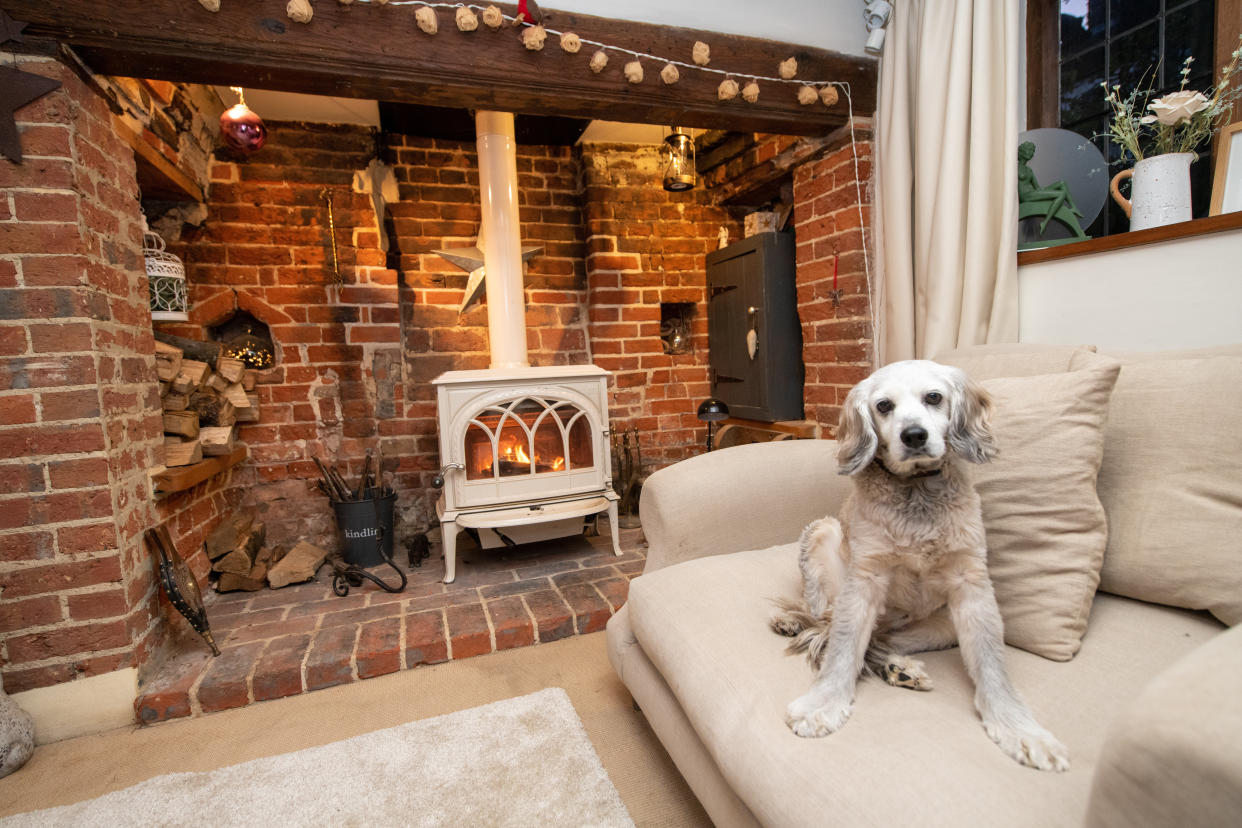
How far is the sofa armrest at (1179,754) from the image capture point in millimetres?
450

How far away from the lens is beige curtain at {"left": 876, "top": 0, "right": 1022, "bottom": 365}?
73.5 inches

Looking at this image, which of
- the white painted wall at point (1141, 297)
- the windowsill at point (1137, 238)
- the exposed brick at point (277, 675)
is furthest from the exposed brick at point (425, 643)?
the windowsill at point (1137, 238)

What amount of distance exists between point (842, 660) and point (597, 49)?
6.64ft

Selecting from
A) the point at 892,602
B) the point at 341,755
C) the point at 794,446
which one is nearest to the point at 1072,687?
the point at 892,602

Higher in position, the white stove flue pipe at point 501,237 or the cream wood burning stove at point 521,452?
the white stove flue pipe at point 501,237

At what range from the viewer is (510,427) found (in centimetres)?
256

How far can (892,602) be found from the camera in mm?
1069

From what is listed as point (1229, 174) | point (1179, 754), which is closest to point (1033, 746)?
point (1179, 754)

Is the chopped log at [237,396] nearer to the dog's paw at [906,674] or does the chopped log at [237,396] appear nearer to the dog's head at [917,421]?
the dog's head at [917,421]

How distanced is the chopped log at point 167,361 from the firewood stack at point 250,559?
71 centimetres

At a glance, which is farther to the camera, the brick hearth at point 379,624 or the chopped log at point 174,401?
the chopped log at point 174,401

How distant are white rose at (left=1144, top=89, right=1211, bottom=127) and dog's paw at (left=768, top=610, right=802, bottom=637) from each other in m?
1.65

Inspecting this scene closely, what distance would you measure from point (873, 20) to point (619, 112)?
1.07 metres

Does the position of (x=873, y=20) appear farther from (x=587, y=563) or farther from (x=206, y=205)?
(x=206, y=205)
